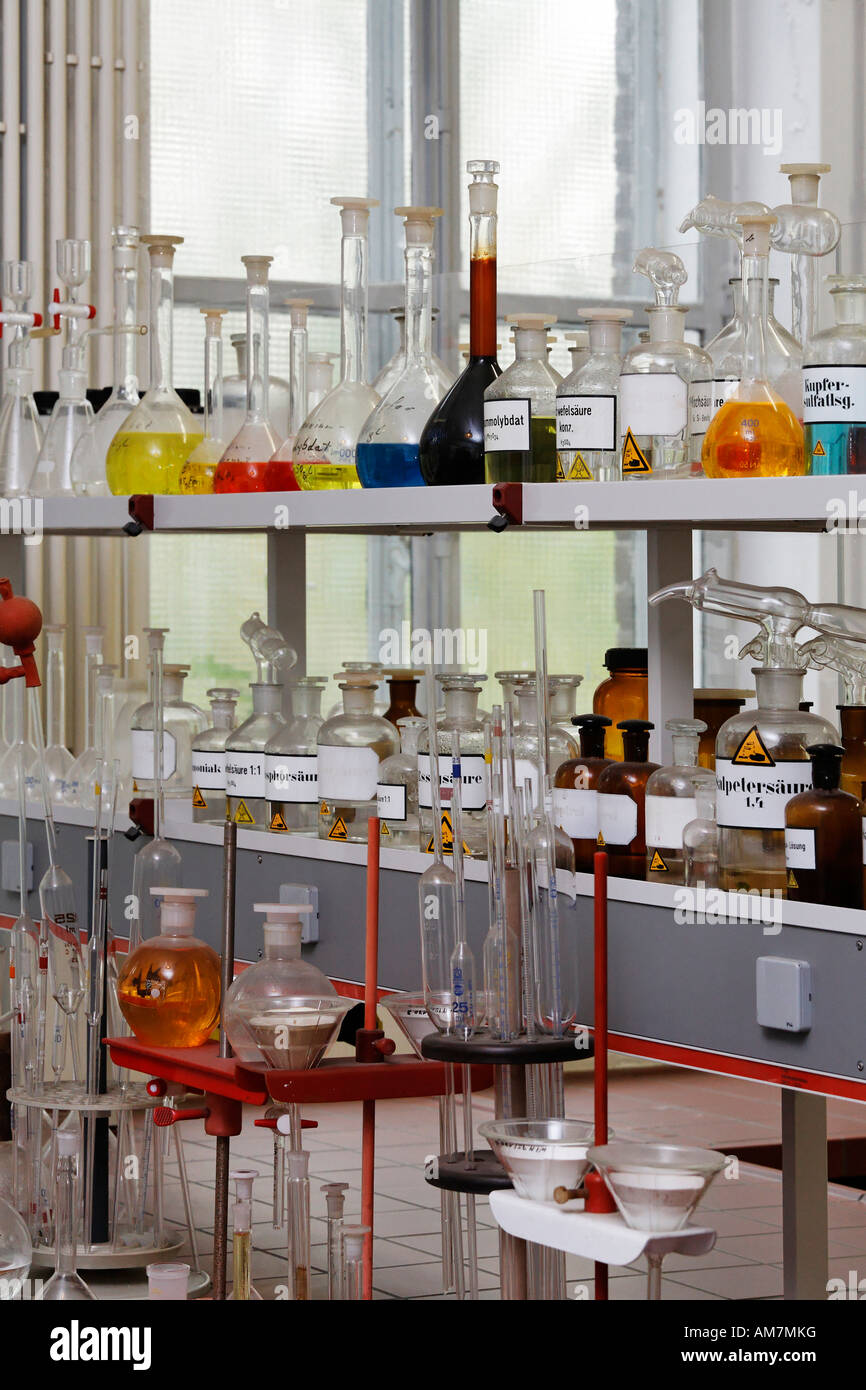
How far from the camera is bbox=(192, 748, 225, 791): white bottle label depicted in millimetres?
2730

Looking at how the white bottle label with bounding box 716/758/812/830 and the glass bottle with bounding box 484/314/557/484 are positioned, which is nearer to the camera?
the white bottle label with bounding box 716/758/812/830

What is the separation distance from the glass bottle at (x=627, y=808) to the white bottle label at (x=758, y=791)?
17cm

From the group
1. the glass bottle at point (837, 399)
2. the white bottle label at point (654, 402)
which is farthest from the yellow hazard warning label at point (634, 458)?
the glass bottle at point (837, 399)

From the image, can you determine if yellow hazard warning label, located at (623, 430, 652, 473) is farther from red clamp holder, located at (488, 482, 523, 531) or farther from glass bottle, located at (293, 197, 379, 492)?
glass bottle, located at (293, 197, 379, 492)

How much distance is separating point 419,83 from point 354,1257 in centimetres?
397

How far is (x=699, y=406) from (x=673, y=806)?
402 millimetres

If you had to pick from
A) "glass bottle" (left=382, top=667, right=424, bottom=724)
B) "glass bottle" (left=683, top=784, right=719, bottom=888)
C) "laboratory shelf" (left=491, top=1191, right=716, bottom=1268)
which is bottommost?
"laboratory shelf" (left=491, top=1191, right=716, bottom=1268)

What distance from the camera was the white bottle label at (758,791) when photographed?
1900 mm

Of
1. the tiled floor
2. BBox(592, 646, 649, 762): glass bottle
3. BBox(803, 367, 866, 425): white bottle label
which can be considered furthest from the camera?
the tiled floor

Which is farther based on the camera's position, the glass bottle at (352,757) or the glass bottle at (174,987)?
the glass bottle at (352,757)

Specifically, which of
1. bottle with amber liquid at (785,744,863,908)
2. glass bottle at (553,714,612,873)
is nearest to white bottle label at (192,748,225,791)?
glass bottle at (553,714,612,873)

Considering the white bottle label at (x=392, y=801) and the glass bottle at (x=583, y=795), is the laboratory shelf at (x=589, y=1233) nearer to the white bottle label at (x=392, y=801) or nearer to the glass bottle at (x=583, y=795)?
the glass bottle at (x=583, y=795)

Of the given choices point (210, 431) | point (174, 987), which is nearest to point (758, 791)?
point (174, 987)

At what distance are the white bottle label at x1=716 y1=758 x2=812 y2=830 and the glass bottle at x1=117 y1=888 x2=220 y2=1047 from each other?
70 centimetres
